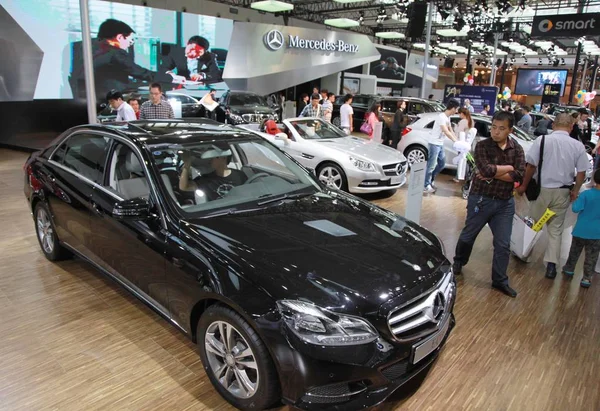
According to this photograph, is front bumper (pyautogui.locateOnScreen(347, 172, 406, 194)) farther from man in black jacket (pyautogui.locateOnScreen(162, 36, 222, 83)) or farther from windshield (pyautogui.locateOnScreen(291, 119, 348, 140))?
man in black jacket (pyautogui.locateOnScreen(162, 36, 222, 83))

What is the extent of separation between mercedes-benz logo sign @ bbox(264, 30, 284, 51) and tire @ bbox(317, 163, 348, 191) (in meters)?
9.33

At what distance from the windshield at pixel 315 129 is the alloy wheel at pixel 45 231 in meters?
4.20

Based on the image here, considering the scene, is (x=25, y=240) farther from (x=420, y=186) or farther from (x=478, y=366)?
(x=478, y=366)

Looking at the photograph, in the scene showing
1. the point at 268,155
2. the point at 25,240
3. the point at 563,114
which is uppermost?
the point at 563,114

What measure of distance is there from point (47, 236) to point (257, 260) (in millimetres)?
2866

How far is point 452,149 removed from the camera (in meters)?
8.67

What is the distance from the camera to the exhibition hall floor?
245 cm

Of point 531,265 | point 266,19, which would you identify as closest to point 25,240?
point 531,265

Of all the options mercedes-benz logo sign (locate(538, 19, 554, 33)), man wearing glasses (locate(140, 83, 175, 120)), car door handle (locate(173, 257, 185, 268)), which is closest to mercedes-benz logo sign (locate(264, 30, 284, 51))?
mercedes-benz logo sign (locate(538, 19, 554, 33))

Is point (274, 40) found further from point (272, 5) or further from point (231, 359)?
point (231, 359)

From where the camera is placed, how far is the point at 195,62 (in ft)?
40.1

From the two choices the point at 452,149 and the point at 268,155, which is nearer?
the point at 268,155

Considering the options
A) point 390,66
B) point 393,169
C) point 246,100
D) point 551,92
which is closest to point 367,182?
point 393,169

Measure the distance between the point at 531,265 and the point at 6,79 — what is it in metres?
11.2
